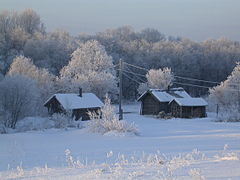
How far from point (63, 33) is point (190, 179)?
8941cm

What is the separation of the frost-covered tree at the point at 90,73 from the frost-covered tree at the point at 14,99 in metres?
16.8

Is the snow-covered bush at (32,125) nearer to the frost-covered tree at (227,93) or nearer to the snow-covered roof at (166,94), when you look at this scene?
the snow-covered roof at (166,94)

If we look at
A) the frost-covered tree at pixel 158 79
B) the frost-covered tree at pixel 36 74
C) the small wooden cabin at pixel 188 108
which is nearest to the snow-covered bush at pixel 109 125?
the small wooden cabin at pixel 188 108

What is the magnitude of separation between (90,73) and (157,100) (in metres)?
11.4

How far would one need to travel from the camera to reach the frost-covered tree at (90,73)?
57.9 m

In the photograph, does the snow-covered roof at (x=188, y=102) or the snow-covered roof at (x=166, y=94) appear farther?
the snow-covered roof at (x=166, y=94)

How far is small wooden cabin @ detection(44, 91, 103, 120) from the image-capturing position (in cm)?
4518

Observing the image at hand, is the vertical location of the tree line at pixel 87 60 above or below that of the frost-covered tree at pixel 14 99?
above

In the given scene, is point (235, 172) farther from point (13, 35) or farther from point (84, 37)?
point (84, 37)

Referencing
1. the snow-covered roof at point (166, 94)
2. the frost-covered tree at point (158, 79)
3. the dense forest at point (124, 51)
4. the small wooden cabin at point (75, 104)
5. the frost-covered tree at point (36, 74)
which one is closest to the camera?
the small wooden cabin at point (75, 104)

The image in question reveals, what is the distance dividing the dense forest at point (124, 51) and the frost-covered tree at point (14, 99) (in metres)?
30.9

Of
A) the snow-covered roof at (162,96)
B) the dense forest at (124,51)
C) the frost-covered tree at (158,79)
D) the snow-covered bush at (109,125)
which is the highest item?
the dense forest at (124,51)

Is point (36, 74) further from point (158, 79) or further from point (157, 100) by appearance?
point (158, 79)

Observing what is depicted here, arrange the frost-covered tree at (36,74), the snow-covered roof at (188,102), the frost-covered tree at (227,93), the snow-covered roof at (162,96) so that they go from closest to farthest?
the snow-covered roof at (188,102) < the snow-covered roof at (162,96) < the frost-covered tree at (36,74) < the frost-covered tree at (227,93)
